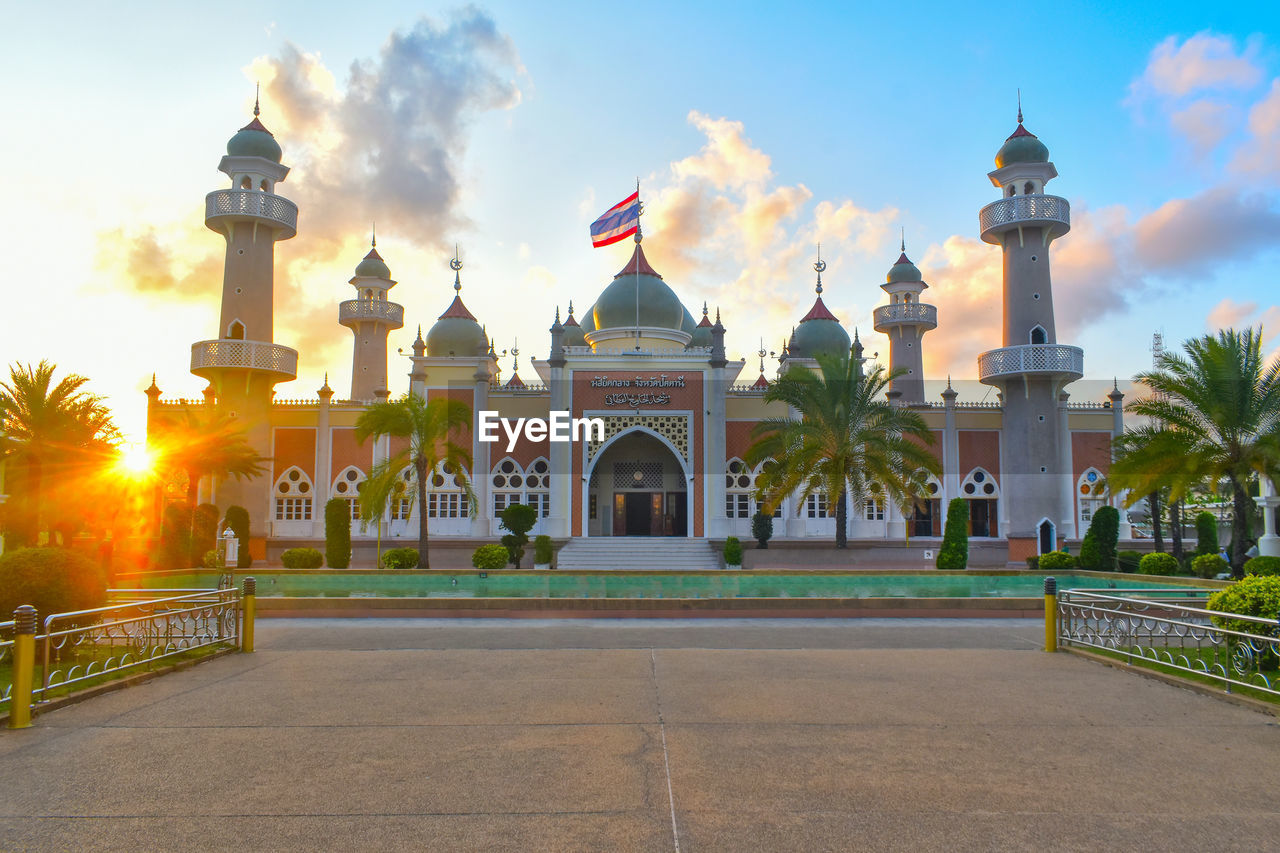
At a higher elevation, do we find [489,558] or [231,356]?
[231,356]

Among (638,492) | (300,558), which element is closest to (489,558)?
(300,558)

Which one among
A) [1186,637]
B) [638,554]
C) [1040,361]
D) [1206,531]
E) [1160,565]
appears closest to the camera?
[1186,637]

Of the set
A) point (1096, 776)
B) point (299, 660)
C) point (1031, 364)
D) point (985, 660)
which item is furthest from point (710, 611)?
point (1031, 364)

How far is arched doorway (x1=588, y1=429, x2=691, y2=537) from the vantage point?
104 feet

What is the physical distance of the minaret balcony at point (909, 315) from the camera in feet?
123

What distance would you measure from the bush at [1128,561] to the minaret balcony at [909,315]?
51.3 feet

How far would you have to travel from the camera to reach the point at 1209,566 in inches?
796

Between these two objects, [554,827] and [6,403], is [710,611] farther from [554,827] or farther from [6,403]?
[6,403]

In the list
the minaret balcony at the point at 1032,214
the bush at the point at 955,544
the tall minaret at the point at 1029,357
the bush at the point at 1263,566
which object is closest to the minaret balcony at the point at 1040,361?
the tall minaret at the point at 1029,357

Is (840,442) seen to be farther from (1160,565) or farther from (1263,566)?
(1263,566)

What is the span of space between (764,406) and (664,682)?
23064mm

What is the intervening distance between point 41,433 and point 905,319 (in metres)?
30.2

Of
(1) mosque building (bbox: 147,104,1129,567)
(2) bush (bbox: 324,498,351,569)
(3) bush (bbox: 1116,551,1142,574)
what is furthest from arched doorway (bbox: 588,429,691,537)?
(3) bush (bbox: 1116,551,1142,574)

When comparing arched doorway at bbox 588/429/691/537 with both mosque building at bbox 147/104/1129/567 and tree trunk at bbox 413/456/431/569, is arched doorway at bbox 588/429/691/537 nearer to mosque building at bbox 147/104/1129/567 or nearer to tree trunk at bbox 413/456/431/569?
mosque building at bbox 147/104/1129/567
